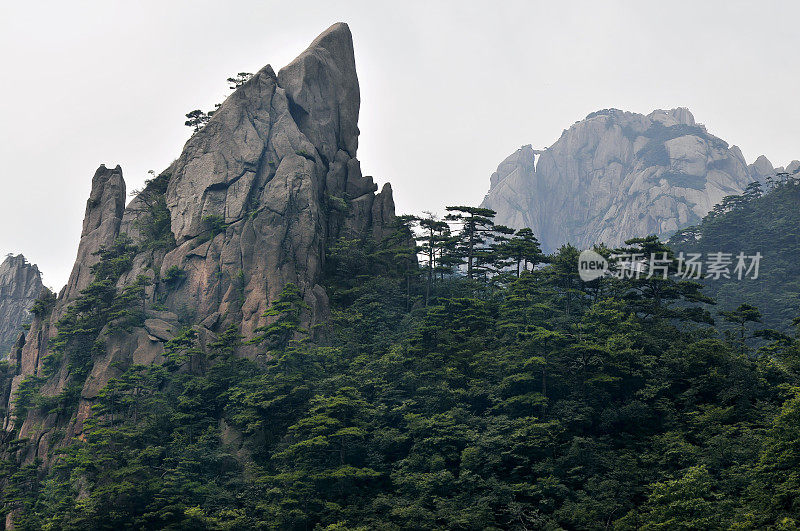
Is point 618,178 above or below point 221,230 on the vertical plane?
above

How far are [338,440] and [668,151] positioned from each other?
130322 millimetres

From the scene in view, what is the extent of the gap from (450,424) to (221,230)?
24235mm

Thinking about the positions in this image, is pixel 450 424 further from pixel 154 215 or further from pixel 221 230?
pixel 154 215

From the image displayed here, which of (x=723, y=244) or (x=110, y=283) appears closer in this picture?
(x=110, y=283)

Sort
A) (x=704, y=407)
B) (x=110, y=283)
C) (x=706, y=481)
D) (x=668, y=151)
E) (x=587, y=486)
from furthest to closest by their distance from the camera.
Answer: (x=668, y=151) → (x=110, y=283) → (x=704, y=407) → (x=587, y=486) → (x=706, y=481)

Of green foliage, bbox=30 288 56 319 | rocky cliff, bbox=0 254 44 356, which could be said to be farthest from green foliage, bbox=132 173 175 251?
rocky cliff, bbox=0 254 44 356

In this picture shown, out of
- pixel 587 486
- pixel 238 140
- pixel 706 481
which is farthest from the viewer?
pixel 238 140

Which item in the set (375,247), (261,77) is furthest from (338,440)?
(261,77)

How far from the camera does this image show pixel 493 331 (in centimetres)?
3978

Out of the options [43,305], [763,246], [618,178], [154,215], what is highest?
[618,178]

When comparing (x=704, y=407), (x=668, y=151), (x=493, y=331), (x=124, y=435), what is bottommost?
(x=124, y=435)

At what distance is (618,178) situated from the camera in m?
153

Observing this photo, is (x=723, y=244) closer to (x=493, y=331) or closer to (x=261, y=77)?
(x=493, y=331)

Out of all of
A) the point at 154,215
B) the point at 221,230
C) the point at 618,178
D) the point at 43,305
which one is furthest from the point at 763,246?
the point at 618,178
